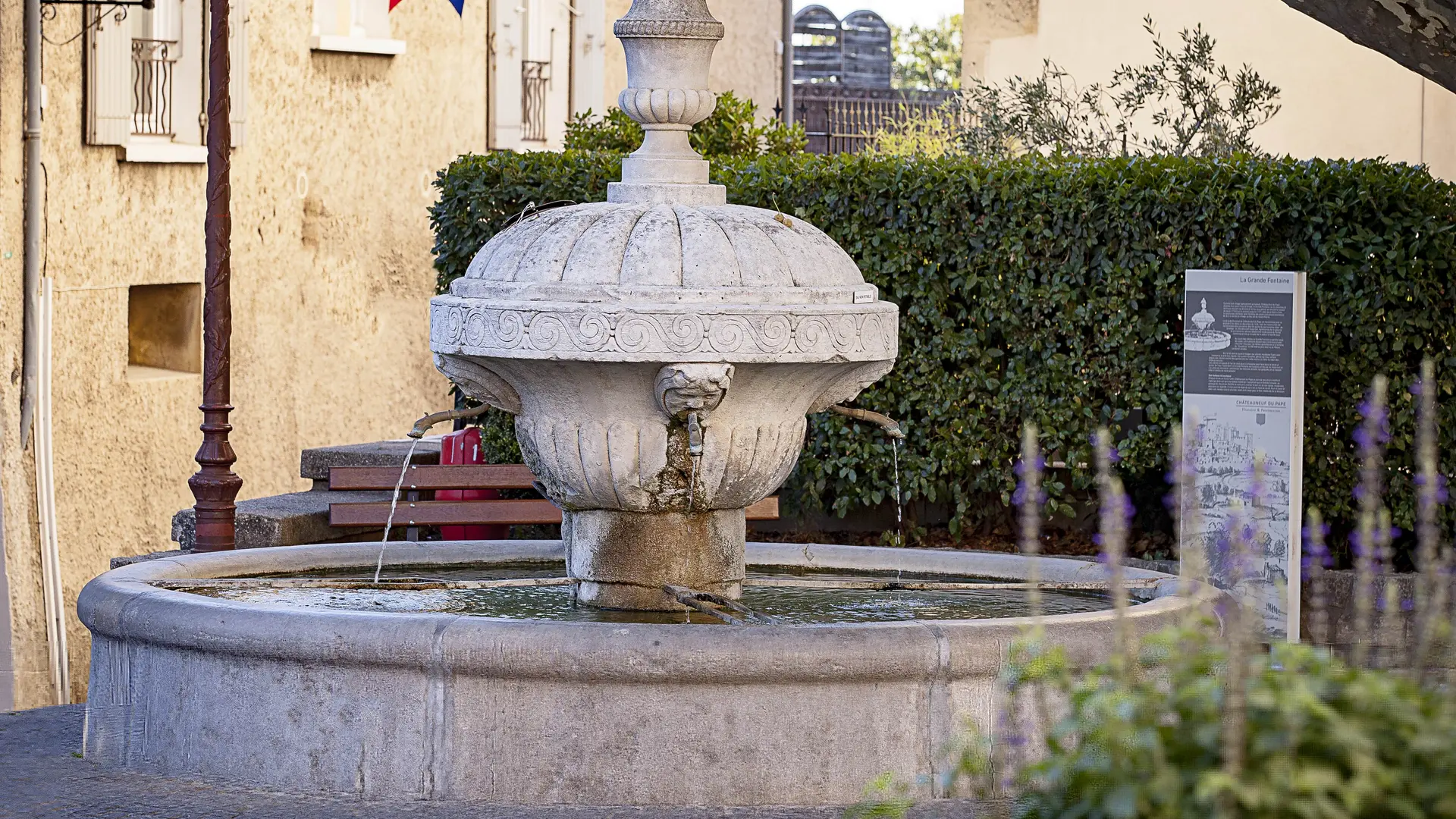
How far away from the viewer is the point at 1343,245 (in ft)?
27.9

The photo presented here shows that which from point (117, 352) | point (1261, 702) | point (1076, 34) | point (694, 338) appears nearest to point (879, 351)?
point (694, 338)

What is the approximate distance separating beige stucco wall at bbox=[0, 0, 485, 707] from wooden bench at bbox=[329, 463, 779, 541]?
3382 millimetres

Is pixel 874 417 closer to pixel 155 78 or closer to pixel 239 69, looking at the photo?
pixel 155 78

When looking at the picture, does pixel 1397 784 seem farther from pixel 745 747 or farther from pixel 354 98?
pixel 354 98

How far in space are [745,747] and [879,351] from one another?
1315mm

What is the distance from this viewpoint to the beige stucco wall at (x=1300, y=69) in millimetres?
17594

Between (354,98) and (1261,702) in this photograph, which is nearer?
(1261,702)

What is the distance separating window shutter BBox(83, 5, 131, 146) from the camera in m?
12.1

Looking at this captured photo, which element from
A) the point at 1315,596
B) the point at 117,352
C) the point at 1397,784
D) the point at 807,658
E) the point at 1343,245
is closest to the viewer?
the point at 1397,784

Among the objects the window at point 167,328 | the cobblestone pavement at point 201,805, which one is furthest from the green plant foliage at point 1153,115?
the cobblestone pavement at point 201,805

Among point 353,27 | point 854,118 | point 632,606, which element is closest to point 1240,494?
point 632,606

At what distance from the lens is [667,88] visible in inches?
240

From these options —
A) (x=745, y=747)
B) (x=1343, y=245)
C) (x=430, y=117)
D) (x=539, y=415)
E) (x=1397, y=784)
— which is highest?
(x=430, y=117)

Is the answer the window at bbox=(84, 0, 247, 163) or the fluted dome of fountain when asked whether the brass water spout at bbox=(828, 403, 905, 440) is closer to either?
the fluted dome of fountain
